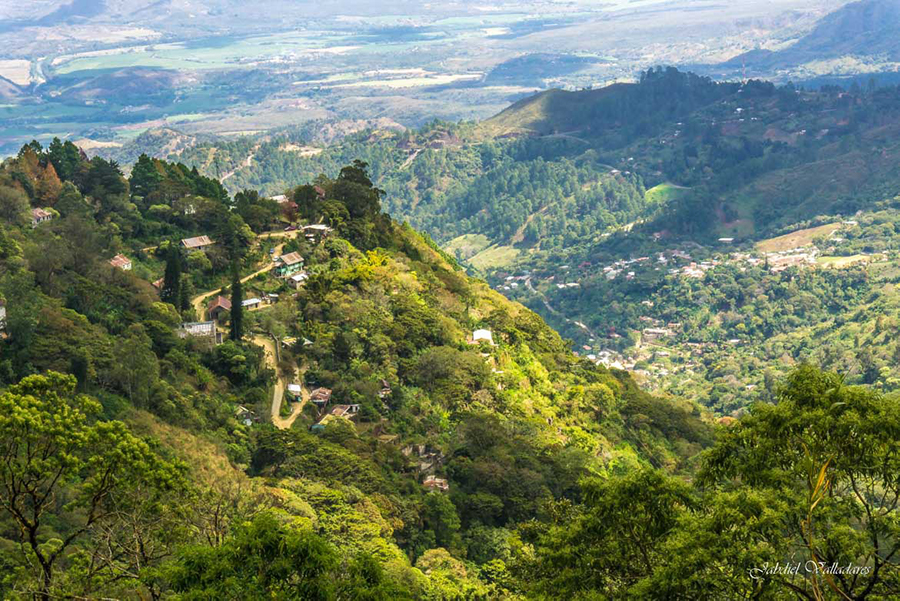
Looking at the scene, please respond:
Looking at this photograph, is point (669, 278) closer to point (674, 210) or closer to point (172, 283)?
point (674, 210)

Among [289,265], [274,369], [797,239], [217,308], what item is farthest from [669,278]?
[274,369]

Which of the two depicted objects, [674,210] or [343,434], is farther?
[674,210]

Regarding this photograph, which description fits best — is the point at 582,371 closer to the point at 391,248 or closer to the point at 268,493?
the point at 391,248

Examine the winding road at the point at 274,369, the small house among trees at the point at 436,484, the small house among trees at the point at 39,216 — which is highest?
the small house among trees at the point at 39,216

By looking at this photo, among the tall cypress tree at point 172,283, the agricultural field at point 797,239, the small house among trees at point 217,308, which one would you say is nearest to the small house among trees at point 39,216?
the tall cypress tree at point 172,283

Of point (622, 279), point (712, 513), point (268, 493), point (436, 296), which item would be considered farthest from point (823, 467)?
point (622, 279)

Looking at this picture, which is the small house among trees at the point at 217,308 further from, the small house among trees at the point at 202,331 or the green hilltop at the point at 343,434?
the small house among trees at the point at 202,331

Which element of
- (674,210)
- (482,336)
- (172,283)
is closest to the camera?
(172,283)

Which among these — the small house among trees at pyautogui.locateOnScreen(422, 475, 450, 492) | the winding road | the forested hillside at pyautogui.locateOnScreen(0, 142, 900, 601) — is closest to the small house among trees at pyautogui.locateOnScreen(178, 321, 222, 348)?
the forested hillside at pyautogui.locateOnScreen(0, 142, 900, 601)

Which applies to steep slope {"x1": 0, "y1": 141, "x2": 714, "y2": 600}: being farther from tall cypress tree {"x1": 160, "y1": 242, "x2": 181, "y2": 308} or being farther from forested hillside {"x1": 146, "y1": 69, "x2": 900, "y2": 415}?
forested hillside {"x1": 146, "y1": 69, "x2": 900, "y2": 415}
